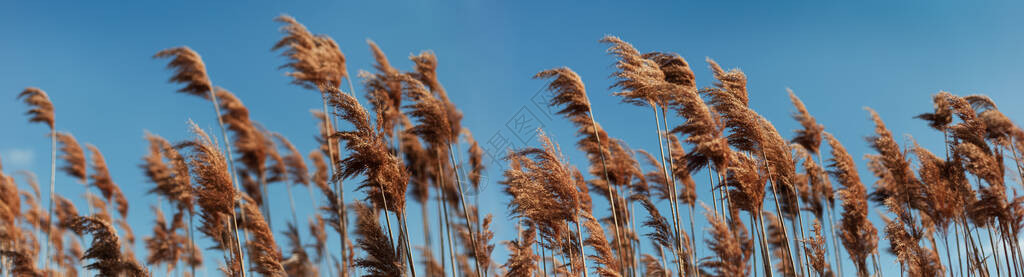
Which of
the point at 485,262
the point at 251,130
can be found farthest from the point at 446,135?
the point at 251,130

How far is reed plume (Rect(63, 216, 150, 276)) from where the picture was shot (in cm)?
742

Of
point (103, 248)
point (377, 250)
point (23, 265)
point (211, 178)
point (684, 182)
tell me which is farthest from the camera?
point (23, 265)

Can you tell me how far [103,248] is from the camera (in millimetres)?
7496

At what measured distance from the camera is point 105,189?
12422mm

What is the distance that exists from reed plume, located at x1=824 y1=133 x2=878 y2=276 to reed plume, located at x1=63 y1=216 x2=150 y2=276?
Result: 29.7 ft

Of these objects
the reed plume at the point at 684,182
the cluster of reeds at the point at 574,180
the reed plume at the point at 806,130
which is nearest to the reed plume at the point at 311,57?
the cluster of reeds at the point at 574,180

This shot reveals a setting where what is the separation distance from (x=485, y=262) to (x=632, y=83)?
3160 millimetres

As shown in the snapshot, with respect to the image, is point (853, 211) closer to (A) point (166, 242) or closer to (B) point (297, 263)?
(B) point (297, 263)

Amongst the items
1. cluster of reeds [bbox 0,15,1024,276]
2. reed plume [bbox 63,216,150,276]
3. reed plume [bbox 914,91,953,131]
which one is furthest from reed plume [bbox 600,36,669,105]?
reed plume [bbox 63,216,150,276]

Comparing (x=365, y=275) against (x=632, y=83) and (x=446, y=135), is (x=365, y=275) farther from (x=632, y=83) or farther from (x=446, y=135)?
(x=632, y=83)

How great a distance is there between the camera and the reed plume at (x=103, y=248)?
742 cm

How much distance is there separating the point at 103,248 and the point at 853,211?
31.2 feet

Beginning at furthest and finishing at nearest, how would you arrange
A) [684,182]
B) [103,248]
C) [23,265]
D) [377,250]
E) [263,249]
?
1. [23,265]
2. [684,182]
3. [103,248]
4. [263,249]
5. [377,250]

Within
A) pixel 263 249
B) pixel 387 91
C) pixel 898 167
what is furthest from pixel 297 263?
pixel 898 167
